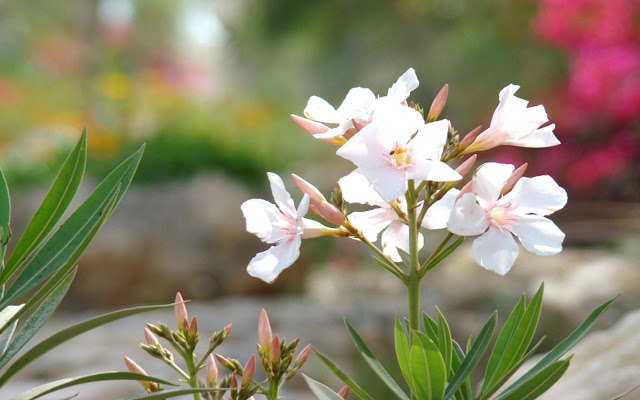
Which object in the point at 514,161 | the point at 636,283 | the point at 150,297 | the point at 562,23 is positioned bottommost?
Answer: the point at 636,283

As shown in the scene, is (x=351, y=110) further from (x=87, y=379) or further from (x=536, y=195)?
(x=87, y=379)

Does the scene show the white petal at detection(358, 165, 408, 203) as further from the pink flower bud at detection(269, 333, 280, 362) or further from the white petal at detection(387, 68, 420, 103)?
the pink flower bud at detection(269, 333, 280, 362)

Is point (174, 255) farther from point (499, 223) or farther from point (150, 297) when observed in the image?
point (499, 223)

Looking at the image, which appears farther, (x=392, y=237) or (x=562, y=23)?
(x=562, y=23)

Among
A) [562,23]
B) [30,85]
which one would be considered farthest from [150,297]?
[30,85]

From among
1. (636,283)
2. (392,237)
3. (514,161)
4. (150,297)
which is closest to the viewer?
(392,237)

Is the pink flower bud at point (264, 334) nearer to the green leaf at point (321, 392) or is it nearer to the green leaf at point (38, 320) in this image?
the green leaf at point (321, 392)
